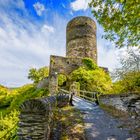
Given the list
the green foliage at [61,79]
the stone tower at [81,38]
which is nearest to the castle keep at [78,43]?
the stone tower at [81,38]

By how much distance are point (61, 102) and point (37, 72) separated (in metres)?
30.6

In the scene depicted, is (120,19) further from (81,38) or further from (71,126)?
(81,38)

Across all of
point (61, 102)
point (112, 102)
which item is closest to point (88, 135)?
point (61, 102)

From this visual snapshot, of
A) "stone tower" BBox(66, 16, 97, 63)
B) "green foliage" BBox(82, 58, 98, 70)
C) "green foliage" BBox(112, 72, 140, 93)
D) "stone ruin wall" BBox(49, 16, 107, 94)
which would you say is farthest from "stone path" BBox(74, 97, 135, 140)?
"stone tower" BBox(66, 16, 97, 63)

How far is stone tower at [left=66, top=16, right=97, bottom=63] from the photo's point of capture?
35.2 metres

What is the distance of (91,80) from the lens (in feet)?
92.3

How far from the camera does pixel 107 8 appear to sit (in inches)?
498

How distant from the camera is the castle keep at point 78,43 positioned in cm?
3100

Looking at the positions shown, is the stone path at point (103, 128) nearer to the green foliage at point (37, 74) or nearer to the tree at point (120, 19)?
the tree at point (120, 19)

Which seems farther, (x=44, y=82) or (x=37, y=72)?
(x=37, y=72)

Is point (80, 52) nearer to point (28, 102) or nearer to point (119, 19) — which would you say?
point (119, 19)

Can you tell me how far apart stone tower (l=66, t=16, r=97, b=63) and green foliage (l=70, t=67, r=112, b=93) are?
578 cm

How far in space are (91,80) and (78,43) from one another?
9058mm

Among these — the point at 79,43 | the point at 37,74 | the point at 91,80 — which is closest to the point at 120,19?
the point at 91,80
